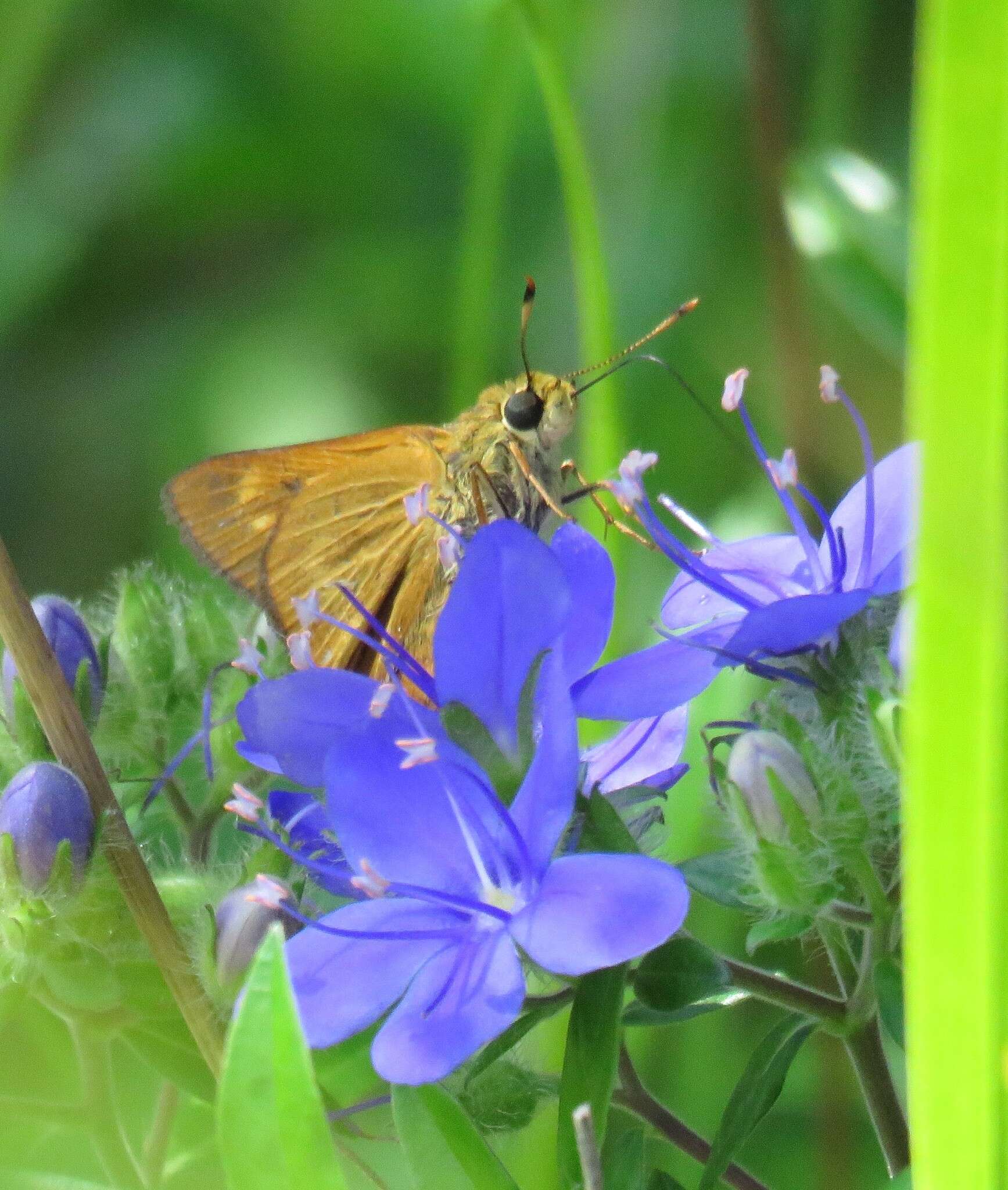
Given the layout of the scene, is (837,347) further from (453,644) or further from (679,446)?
(453,644)

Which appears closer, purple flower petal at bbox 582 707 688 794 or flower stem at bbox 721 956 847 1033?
flower stem at bbox 721 956 847 1033

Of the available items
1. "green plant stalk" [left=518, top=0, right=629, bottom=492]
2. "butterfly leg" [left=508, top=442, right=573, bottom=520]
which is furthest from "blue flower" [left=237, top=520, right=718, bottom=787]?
"green plant stalk" [left=518, top=0, right=629, bottom=492]

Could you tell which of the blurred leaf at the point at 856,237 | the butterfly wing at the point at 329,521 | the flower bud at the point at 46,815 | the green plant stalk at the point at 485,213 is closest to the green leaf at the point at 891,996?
the flower bud at the point at 46,815

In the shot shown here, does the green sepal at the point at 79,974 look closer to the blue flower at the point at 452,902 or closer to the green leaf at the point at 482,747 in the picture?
the blue flower at the point at 452,902

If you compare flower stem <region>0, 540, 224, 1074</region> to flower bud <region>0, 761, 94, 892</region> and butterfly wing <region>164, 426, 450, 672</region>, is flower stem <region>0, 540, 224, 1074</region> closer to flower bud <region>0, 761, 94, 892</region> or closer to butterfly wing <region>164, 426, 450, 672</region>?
flower bud <region>0, 761, 94, 892</region>

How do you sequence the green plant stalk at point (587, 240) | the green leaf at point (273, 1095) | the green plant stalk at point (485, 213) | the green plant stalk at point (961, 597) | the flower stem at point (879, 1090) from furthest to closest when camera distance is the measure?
the green plant stalk at point (485, 213)
the green plant stalk at point (587, 240)
the flower stem at point (879, 1090)
the green leaf at point (273, 1095)
the green plant stalk at point (961, 597)

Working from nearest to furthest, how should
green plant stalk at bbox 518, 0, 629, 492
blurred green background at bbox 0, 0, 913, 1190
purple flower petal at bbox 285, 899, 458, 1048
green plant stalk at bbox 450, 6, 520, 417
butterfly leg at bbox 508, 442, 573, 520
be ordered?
purple flower petal at bbox 285, 899, 458, 1048 → butterfly leg at bbox 508, 442, 573, 520 → green plant stalk at bbox 518, 0, 629, 492 → green plant stalk at bbox 450, 6, 520, 417 → blurred green background at bbox 0, 0, 913, 1190

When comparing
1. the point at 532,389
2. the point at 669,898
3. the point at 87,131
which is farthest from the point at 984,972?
the point at 87,131
